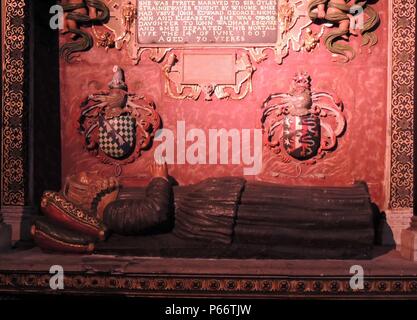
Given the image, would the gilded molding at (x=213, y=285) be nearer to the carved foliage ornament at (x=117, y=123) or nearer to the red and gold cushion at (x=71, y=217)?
the red and gold cushion at (x=71, y=217)

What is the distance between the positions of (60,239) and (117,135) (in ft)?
3.71

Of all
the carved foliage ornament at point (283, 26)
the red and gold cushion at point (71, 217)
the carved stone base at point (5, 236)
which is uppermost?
the carved foliage ornament at point (283, 26)

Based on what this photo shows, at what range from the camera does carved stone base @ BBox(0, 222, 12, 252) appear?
3.85 metres

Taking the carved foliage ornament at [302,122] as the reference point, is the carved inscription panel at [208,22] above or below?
above

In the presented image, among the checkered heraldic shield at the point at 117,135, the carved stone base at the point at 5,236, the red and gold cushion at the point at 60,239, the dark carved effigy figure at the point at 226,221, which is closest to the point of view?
the dark carved effigy figure at the point at 226,221

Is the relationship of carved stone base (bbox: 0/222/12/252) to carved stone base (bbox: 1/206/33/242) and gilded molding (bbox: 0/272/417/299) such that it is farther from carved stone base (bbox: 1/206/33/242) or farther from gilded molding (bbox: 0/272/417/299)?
gilded molding (bbox: 0/272/417/299)

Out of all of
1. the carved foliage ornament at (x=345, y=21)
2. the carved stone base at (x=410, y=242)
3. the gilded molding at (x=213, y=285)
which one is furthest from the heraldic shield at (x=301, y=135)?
the gilded molding at (x=213, y=285)

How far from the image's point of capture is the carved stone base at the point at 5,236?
3851 mm

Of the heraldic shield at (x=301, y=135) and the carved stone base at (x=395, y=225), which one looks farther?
the heraldic shield at (x=301, y=135)

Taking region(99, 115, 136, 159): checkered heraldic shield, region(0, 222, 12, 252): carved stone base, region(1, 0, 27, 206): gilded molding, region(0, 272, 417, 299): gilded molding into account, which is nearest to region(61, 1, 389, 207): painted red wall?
region(99, 115, 136, 159): checkered heraldic shield

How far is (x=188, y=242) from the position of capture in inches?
138

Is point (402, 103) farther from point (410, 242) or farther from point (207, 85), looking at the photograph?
point (207, 85)

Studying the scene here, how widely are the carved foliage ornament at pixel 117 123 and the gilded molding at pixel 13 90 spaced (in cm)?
55

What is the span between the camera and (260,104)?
4.30 meters
